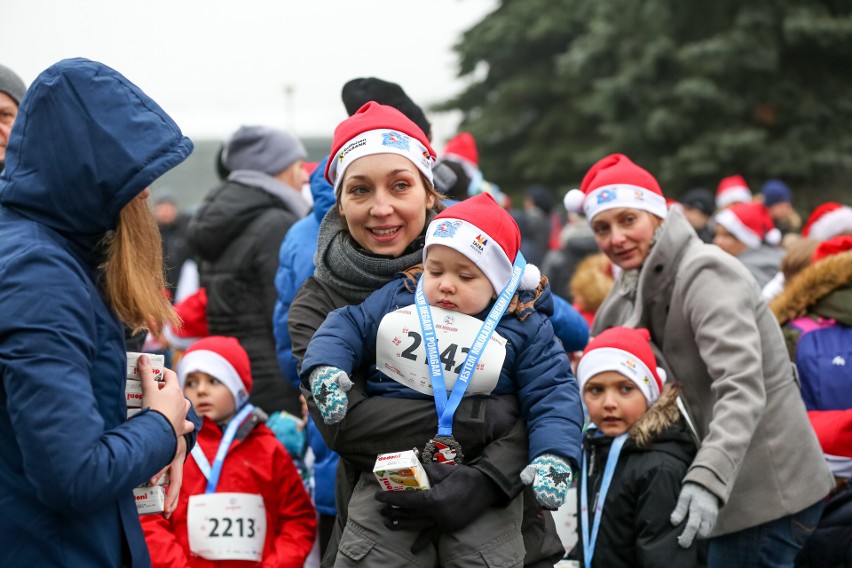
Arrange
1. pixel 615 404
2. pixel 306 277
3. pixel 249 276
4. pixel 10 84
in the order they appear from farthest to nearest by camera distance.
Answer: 1. pixel 249 276
2. pixel 10 84
3. pixel 615 404
4. pixel 306 277

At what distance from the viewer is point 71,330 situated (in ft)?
8.13

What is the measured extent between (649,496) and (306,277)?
1786 mm

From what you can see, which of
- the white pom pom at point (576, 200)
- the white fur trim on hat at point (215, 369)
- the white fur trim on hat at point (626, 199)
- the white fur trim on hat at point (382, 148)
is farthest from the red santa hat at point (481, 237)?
the white fur trim on hat at point (215, 369)

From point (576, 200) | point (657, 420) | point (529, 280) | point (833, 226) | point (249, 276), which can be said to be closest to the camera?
point (529, 280)

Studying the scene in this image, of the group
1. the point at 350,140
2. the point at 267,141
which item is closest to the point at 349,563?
the point at 350,140

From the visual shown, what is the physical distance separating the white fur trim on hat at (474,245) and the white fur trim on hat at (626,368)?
1.48m

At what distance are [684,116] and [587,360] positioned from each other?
1439cm

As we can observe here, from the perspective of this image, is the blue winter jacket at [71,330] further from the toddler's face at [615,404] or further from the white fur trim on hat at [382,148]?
the toddler's face at [615,404]

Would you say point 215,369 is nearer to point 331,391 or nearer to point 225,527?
point 225,527

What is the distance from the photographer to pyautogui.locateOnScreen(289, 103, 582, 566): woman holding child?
3.05 meters

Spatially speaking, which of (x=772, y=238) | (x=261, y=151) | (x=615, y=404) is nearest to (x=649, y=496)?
(x=615, y=404)

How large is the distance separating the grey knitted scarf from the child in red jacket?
5.57ft

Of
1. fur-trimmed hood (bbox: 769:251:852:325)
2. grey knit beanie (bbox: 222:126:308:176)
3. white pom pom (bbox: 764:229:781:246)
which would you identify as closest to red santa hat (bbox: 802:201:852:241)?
white pom pom (bbox: 764:229:781:246)

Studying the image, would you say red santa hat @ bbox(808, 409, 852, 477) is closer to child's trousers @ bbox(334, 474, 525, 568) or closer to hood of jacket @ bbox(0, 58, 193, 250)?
child's trousers @ bbox(334, 474, 525, 568)
